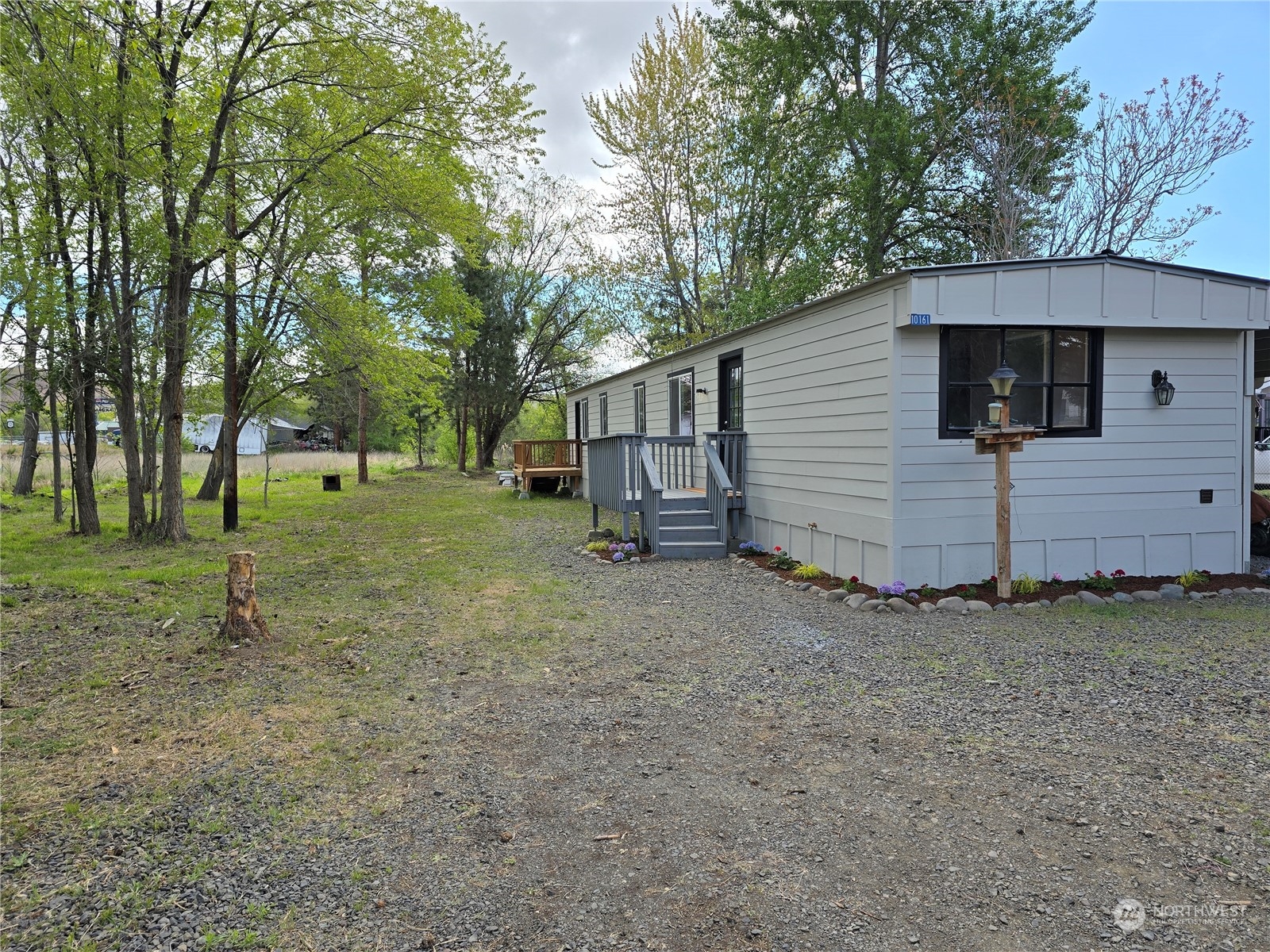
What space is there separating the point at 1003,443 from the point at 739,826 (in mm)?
4184

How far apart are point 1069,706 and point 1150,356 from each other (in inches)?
172

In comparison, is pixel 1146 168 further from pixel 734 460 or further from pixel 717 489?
pixel 717 489

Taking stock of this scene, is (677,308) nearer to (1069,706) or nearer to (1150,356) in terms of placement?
(1150,356)

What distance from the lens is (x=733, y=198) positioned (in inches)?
701

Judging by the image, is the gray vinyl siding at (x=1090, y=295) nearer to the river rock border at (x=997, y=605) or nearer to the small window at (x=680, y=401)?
the river rock border at (x=997, y=605)

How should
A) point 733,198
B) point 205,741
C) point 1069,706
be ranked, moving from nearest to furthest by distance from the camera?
point 205,741 < point 1069,706 < point 733,198

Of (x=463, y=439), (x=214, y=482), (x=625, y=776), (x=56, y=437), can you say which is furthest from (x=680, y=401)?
(x=463, y=439)

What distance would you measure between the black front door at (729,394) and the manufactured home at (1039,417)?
1845 mm

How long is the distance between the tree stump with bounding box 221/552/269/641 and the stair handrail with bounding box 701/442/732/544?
5027mm

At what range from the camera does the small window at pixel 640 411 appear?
40.9 feet

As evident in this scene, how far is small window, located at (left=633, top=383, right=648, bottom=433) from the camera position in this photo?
12469 mm

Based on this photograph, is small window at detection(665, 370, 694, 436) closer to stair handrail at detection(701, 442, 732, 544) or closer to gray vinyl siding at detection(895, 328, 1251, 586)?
stair handrail at detection(701, 442, 732, 544)

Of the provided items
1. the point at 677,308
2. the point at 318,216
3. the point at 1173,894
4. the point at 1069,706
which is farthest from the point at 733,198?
the point at 1173,894

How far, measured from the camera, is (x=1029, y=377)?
6121 millimetres
